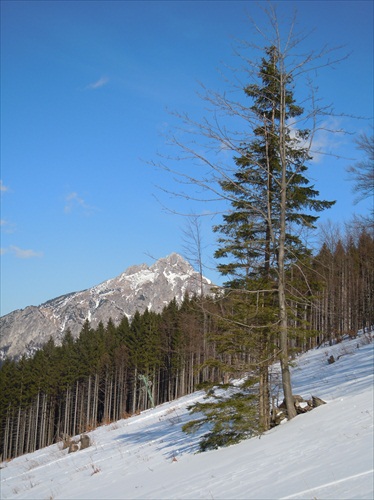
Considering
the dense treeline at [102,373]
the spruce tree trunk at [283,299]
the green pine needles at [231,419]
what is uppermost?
the spruce tree trunk at [283,299]

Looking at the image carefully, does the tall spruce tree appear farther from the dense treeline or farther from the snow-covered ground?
the dense treeline

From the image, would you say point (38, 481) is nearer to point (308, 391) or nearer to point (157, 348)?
point (308, 391)

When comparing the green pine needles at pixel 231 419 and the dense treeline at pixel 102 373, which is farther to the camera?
the dense treeline at pixel 102 373

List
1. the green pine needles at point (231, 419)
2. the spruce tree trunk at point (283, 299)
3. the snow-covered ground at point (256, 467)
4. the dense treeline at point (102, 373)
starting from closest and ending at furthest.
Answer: the snow-covered ground at point (256, 467) → the green pine needles at point (231, 419) → the spruce tree trunk at point (283, 299) → the dense treeline at point (102, 373)

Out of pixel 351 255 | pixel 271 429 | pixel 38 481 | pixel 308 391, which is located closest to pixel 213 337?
pixel 271 429

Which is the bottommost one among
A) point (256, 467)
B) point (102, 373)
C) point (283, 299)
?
point (102, 373)

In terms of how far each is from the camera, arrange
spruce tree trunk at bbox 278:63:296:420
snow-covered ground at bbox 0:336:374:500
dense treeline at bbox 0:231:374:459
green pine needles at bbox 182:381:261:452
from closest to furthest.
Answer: snow-covered ground at bbox 0:336:374:500, green pine needles at bbox 182:381:261:452, spruce tree trunk at bbox 278:63:296:420, dense treeline at bbox 0:231:374:459

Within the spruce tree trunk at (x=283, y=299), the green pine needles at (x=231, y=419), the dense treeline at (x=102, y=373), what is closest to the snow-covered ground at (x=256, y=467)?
the green pine needles at (x=231, y=419)

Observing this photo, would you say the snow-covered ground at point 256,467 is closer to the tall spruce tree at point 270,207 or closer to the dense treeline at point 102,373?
the tall spruce tree at point 270,207

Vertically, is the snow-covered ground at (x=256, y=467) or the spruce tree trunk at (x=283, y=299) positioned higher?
the spruce tree trunk at (x=283, y=299)

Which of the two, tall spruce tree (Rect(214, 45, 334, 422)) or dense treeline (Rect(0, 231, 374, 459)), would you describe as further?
dense treeline (Rect(0, 231, 374, 459))

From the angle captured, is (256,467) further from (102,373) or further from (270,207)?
(102,373)

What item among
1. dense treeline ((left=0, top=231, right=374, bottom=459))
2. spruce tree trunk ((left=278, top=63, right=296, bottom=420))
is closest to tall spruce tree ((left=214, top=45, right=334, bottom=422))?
spruce tree trunk ((left=278, top=63, right=296, bottom=420))

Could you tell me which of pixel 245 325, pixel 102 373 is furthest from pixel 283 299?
pixel 102 373
